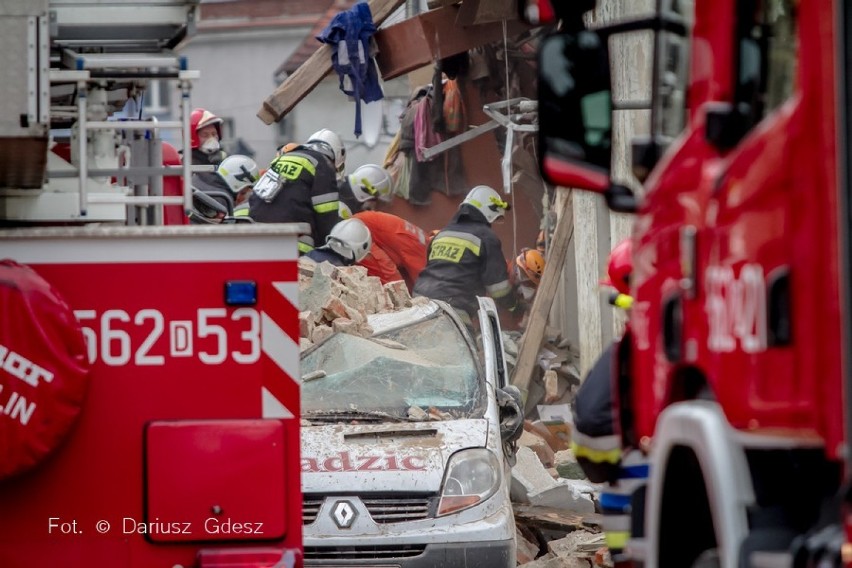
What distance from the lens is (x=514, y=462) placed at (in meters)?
10.1

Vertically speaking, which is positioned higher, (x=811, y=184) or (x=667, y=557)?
(x=811, y=184)

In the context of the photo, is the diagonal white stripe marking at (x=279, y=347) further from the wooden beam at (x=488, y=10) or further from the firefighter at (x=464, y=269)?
the wooden beam at (x=488, y=10)

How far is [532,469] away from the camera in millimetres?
10961

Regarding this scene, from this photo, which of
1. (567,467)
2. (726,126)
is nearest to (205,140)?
(567,467)

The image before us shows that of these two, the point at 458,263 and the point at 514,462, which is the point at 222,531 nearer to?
the point at 514,462

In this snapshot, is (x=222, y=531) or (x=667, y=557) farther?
(x=222, y=531)

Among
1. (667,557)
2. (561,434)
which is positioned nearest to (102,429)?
(667,557)

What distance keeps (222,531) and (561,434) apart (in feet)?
28.4

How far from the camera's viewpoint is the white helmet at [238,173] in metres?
16.1

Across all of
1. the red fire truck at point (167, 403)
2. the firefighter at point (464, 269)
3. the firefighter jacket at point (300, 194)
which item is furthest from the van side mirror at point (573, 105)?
the firefighter jacket at point (300, 194)

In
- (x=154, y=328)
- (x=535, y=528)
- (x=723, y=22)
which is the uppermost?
(x=723, y=22)

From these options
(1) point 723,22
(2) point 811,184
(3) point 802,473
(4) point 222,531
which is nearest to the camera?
(2) point 811,184

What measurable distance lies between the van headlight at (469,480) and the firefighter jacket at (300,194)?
20.7 feet

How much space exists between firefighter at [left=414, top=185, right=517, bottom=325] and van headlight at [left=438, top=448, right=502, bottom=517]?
16.6 ft
